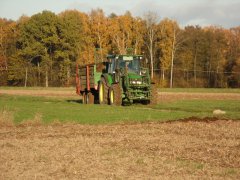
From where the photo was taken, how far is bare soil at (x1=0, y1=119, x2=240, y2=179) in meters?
8.82

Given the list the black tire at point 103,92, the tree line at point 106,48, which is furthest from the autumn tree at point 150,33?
the black tire at point 103,92

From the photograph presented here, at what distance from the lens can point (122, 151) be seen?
11.2 metres

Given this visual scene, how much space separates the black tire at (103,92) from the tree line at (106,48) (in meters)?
40.0

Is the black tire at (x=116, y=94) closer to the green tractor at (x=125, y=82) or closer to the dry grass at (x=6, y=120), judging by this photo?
the green tractor at (x=125, y=82)

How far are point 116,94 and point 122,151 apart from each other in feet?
51.0

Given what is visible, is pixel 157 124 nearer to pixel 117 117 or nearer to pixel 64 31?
pixel 117 117

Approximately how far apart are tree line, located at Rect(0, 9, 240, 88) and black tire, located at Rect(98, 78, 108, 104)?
131 ft

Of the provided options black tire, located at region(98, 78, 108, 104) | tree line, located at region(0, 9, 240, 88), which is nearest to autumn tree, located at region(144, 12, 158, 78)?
tree line, located at region(0, 9, 240, 88)

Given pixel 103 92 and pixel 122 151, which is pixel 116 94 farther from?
pixel 122 151

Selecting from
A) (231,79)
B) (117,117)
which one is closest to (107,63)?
(117,117)

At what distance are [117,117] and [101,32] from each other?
57979 millimetres

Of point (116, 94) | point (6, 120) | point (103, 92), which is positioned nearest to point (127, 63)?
point (116, 94)

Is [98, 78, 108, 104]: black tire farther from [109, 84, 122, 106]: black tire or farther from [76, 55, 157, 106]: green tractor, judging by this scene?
[109, 84, 122, 106]: black tire

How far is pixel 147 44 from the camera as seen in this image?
245ft
